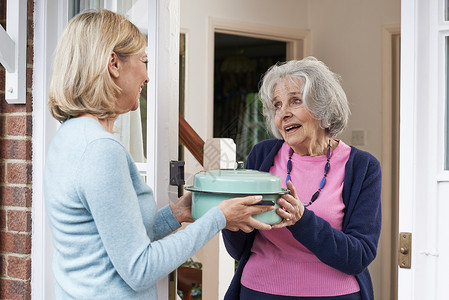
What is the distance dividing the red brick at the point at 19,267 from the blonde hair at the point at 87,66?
3.13ft

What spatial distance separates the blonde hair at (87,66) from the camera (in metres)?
1.17

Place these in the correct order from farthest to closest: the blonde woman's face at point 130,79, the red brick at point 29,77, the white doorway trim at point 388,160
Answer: the white doorway trim at point 388,160 < the red brick at point 29,77 < the blonde woman's face at point 130,79

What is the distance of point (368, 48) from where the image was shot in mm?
3957

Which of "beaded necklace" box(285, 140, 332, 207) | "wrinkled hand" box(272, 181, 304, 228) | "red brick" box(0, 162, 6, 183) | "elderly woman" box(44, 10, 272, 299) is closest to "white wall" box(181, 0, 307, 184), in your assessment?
"red brick" box(0, 162, 6, 183)

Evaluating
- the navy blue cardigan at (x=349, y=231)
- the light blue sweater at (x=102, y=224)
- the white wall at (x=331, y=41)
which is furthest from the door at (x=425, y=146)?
the white wall at (x=331, y=41)

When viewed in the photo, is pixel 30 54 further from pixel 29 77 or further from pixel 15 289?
pixel 15 289

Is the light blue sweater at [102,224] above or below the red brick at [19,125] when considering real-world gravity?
below

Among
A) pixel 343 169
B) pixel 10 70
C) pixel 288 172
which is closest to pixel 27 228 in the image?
pixel 10 70

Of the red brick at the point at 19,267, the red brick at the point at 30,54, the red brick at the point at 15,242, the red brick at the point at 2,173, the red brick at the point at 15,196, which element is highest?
the red brick at the point at 30,54

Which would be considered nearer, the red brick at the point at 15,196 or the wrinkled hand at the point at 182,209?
the wrinkled hand at the point at 182,209

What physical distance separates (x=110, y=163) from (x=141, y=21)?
0.70 metres

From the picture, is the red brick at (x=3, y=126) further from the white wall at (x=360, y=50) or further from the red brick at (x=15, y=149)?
the white wall at (x=360, y=50)

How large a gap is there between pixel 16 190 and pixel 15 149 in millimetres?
149

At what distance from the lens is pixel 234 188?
125 cm
